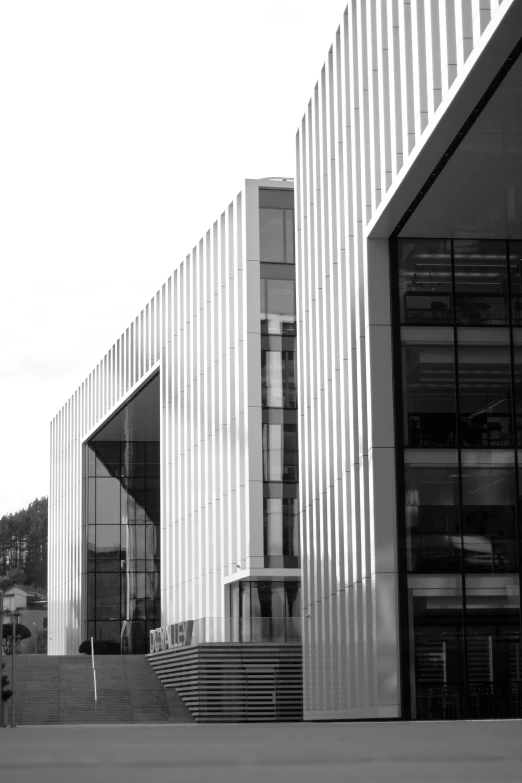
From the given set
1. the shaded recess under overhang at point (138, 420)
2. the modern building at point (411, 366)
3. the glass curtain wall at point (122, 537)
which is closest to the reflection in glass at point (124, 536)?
the glass curtain wall at point (122, 537)

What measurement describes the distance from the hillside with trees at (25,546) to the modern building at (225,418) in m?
117

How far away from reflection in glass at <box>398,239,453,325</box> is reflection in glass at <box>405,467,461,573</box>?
3398mm

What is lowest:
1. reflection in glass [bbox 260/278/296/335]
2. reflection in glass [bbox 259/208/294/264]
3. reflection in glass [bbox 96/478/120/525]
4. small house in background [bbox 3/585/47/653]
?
small house in background [bbox 3/585/47/653]

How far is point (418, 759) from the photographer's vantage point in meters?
8.49

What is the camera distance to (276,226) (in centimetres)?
4331

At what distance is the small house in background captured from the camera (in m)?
129

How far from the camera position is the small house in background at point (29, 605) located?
128625 mm

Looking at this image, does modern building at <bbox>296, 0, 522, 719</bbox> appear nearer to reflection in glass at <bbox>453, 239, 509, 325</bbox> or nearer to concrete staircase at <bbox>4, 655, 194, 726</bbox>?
reflection in glass at <bbox>453, 239, 509, 325</bbox>

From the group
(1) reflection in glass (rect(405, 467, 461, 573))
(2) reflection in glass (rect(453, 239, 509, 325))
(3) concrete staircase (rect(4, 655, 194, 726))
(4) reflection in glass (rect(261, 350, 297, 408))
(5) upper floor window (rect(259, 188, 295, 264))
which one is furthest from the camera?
(5) upper floor window (rect(259, 188, 295, 264))

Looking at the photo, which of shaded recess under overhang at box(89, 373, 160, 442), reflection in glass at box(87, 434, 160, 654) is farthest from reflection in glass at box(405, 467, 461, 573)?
reflection in glass at box(87, 434, 160, 654)

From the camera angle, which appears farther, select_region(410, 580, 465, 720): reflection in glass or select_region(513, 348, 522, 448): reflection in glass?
select_region(513, 348, 522, 448): reflection in glass

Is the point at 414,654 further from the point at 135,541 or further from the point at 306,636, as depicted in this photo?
the point at 135,541

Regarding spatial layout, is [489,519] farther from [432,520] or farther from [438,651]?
[438,651]

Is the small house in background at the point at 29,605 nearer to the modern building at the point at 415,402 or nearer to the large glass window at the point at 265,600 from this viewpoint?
the large glass window at the point at 265,600
